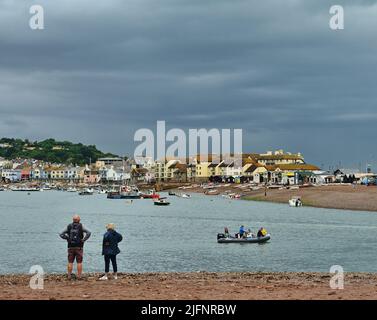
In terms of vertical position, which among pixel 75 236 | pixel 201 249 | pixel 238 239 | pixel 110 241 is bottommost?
pixel 201 249

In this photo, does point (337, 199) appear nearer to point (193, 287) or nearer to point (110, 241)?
point (110, 241)

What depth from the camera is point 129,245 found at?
5556cm

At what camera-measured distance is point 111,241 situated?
23391 millimetres

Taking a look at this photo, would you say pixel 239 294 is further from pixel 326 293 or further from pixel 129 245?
pixel 129 245

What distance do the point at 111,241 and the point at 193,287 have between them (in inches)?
136

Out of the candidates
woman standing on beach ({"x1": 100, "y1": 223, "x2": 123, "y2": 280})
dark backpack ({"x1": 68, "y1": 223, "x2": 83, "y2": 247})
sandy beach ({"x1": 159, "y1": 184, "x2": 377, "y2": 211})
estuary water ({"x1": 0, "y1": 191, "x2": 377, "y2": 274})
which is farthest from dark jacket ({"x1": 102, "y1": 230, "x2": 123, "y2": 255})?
sandy beach ({"x1": 159, "y1": 184, "x2": 377, "y2": 211})

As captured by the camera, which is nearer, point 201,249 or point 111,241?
point 111,241

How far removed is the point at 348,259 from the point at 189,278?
22.8 meters

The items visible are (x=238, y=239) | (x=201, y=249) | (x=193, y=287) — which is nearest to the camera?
(x=193, y=287)

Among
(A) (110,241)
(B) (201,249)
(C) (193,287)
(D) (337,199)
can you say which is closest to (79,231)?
(A) (110,241)

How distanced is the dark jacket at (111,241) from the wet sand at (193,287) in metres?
1.00

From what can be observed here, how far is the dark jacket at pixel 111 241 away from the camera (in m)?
23.2

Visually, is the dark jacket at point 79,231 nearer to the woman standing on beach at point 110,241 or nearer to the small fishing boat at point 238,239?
the woman standing on beach at point 110,241
